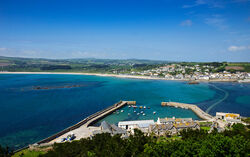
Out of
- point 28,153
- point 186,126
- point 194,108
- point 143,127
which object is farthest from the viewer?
point 194,108

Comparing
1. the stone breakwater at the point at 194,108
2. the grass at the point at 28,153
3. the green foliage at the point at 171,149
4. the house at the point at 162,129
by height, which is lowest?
the grass at the point at 28,153

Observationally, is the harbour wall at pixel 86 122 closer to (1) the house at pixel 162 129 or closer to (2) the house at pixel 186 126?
(1) the house at pixel 162 129

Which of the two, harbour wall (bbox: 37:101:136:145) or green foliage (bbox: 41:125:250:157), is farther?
harbour wall (bbox: 37:101:136:145)

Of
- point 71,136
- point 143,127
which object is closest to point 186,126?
point 143,127

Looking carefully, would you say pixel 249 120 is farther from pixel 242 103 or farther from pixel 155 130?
pixel 242 103

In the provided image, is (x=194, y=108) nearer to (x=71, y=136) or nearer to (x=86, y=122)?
(x=86, y=122)

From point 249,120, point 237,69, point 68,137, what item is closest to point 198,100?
point 249,120

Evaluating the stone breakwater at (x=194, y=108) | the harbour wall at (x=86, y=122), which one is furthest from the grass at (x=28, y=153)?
the stone breakwater at (x=194, y=108)

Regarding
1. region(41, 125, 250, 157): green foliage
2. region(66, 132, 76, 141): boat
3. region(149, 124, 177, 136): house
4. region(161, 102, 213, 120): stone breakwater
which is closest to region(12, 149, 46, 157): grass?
region(66, 132, 76, 141): boat

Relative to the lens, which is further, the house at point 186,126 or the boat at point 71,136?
the house at point 186,126

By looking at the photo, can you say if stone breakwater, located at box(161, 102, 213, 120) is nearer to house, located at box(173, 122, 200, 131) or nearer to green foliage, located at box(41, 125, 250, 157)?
house, located at box(173, 122, 200, 131)

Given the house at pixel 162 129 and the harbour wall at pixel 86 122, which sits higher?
the house at pixel 162 129
